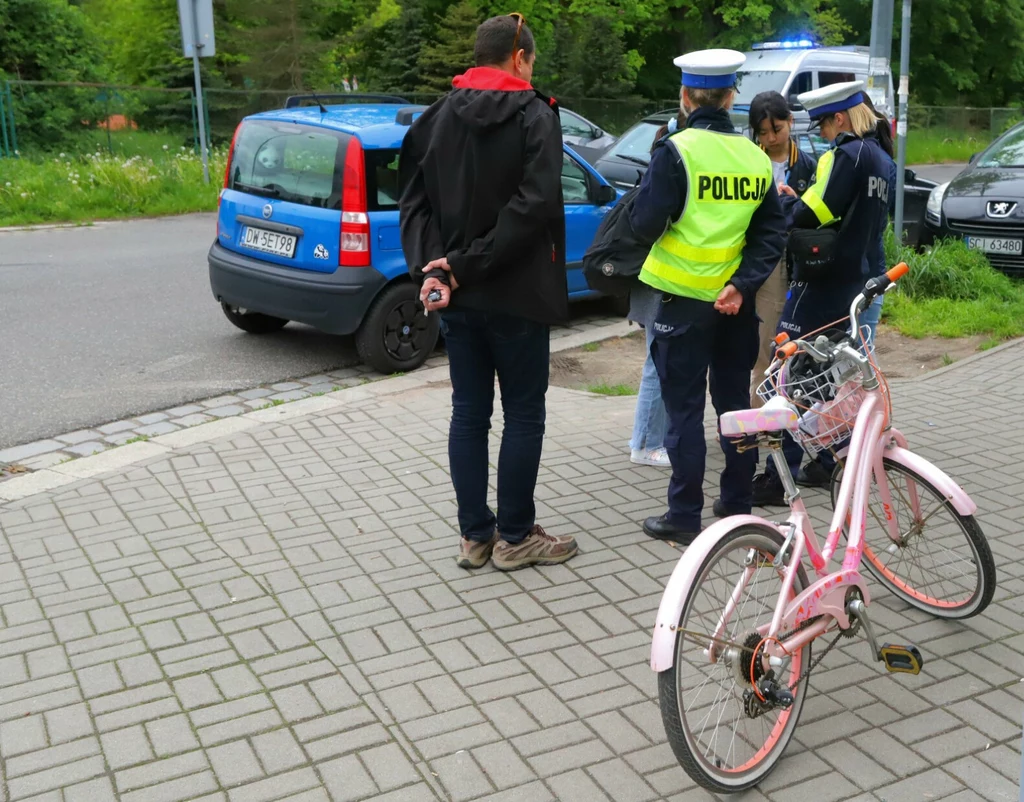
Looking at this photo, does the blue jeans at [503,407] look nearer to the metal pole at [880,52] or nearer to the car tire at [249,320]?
the car tire at [249,320]

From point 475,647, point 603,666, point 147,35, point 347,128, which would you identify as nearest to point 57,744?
point 475,647

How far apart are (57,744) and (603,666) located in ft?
5.60

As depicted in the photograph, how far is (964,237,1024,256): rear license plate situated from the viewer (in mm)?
10508

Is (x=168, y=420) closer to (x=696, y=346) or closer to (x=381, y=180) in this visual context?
(x=381, y=180)

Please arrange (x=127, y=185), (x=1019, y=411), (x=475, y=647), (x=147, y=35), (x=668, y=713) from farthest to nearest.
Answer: (x=147, y=35)
(x=127, y=185)
(x=1019, y=411)
(x=475, y=647)
(x=668, y=713)

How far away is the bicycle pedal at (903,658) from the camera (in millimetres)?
3514

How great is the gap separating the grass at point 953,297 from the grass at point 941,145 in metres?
19.0

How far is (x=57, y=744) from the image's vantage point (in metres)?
3.42

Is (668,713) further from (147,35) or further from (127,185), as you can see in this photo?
(147,35)

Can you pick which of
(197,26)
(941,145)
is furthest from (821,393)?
(941,145)

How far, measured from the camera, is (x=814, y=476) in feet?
18.2

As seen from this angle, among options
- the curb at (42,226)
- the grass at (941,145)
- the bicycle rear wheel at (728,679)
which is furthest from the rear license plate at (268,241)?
the grass at (941,145)

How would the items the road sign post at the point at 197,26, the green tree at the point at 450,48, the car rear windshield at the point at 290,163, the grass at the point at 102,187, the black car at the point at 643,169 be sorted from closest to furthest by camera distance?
the car rear windshield at the point at 290,163
the black car at the point at 643,169
the grass at the point at 102,187
the road sign post at the point at 197,26
the green tree at the point at 450,48

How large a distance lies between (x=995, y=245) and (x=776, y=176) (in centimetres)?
582
